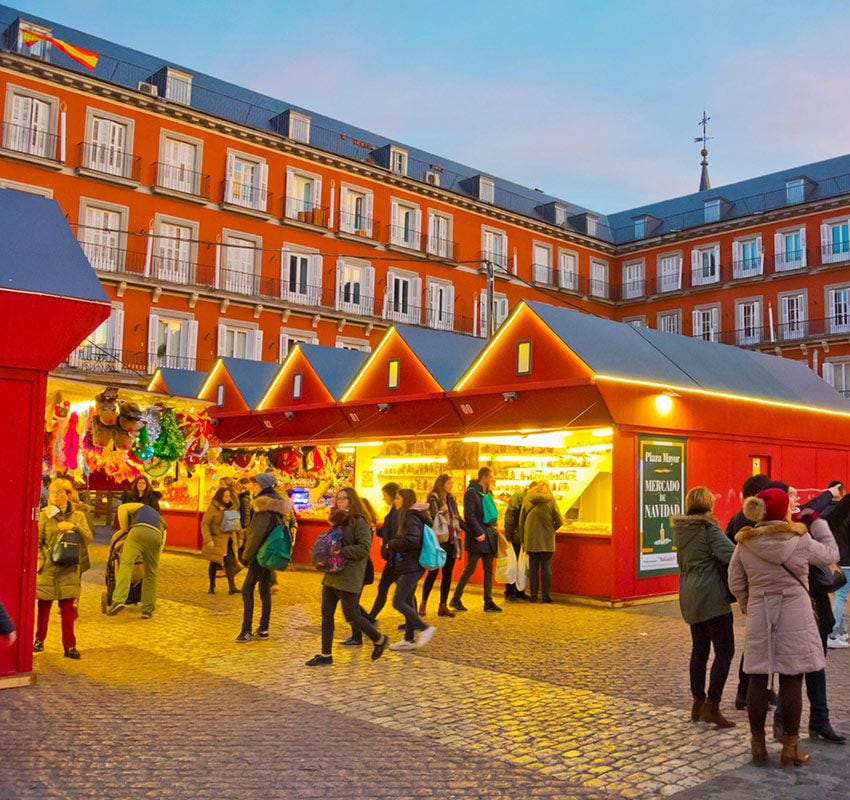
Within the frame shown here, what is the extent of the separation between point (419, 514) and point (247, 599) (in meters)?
2.06

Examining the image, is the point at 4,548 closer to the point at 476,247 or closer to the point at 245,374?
the point at 245,374

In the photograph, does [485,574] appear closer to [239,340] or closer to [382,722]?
[382,722]

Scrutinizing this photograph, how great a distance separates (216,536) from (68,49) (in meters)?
25.2

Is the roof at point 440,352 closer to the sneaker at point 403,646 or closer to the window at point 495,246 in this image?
the sneaker at point 403,646

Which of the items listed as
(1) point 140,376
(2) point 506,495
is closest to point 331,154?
(1) point 140,376

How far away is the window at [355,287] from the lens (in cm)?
3853

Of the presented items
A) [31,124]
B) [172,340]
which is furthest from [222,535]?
[31,124]

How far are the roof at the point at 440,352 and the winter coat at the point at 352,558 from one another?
751 centimetres

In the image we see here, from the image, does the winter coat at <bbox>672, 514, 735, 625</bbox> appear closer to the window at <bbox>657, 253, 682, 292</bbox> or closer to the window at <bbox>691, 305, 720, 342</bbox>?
the window at <bbox>691, 305, 720, 342</bbox>

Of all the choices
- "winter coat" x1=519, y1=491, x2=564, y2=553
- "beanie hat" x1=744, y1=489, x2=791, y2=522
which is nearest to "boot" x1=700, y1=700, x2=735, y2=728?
"beanie hat" x1=744, y1=489, x2=791, y2=522

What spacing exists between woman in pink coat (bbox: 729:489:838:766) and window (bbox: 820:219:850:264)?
4059cm

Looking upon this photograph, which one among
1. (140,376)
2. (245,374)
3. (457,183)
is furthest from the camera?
(457,183)

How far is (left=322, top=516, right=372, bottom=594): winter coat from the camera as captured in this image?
336 inches

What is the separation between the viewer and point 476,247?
142ft
